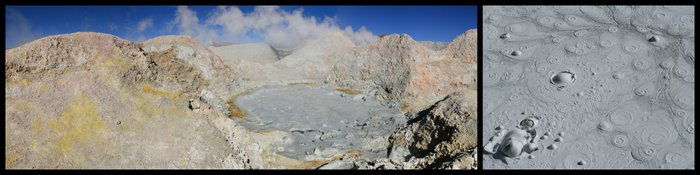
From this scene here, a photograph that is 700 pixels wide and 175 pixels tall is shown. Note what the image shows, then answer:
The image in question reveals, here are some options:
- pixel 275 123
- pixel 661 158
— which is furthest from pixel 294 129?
pixel 661 158

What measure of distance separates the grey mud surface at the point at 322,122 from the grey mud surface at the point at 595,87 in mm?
1271

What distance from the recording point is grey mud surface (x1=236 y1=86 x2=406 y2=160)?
146 inches

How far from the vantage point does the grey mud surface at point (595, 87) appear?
2.64 m

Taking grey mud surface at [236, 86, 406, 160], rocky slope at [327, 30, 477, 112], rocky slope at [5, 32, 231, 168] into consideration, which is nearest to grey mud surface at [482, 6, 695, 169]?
grey mud surface at [236, 86, 406, 160]

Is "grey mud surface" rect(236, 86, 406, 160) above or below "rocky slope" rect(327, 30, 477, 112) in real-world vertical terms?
below

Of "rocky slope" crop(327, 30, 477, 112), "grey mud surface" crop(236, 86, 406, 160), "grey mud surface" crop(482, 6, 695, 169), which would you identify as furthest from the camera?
"rocky slope" crop(327, 30, 477, 112)

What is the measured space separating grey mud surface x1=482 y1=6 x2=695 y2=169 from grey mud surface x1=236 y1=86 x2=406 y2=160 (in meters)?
1.27

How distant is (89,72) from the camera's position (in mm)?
3209

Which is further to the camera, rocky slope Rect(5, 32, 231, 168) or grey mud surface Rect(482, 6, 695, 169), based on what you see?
rocky slope Rect(5, 32, 231, 168)

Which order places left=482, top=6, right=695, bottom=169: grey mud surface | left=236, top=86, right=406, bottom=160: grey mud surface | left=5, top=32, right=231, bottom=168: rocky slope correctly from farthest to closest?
1. left=236, top=86, right=406, bottom=160: grey mud surface
2. left=5, top=32, right=231, bottom=168: rocky slope
3. left=482, top=6, right=695, bottom=169: grey mud surface

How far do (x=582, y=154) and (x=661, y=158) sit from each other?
1.40ft

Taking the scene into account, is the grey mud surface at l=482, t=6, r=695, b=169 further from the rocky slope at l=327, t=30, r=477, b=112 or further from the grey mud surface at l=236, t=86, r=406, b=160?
the rocky slope at l=327, t=30, r=477, b=112

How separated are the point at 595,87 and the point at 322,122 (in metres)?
2.32
